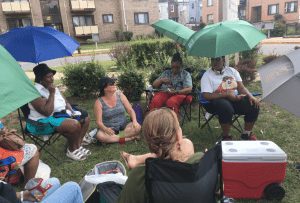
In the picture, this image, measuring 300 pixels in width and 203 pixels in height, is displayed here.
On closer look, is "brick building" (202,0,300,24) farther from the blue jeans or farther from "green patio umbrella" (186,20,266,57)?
the blue jeans

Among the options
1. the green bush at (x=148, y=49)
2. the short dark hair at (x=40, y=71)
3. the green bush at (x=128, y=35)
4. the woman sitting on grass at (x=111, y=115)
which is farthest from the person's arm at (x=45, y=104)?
the green bush at (x=128, y=35)

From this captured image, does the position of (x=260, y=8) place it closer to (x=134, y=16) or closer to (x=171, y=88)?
(x=134, y=16)

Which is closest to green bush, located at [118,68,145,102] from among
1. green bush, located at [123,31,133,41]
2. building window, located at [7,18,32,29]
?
green bush, located at [123,31,133,41]

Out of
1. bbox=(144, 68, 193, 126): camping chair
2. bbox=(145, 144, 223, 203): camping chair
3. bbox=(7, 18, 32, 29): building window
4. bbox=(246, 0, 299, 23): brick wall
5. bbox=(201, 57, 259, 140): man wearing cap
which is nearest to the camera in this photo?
bbox=(145, 144, 223, 203): camping chair

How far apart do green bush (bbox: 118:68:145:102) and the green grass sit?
A: 142 centimetres

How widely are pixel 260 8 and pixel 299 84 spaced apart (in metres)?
41.4

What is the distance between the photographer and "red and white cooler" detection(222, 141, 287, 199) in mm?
2678

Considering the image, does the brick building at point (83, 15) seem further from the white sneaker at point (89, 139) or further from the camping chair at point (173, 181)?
the camping chair at point (173, 181)

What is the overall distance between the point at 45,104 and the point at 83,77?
3.26 metres

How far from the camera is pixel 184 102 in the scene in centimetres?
486

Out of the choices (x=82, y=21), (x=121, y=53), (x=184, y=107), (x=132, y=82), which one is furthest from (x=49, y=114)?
(x=82, y=21)

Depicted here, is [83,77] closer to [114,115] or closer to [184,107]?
[114,115]

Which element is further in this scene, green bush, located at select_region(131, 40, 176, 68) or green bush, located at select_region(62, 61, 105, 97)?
green bush, located at select_region(131, 40, 176, 68)

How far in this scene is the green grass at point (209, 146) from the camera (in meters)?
3.41
